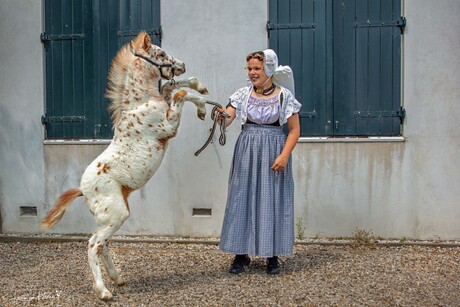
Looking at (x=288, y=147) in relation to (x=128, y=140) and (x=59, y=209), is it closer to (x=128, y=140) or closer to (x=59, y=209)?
(x=128, y=140)

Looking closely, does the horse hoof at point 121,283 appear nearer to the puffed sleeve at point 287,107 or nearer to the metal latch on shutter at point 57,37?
the puffed sleeve at point 287,107

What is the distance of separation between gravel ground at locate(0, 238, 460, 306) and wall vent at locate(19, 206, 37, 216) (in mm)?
477

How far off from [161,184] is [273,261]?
193 centimetres

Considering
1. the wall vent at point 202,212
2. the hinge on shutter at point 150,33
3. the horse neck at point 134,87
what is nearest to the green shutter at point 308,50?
the hinge on shutter at point 150,33

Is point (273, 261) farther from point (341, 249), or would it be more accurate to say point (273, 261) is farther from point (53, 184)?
point (53, 184)

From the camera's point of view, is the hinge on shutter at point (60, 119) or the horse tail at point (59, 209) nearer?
the horse tail at point (59, 209)

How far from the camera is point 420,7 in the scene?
604 centimetres

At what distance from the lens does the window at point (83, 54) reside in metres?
6.47

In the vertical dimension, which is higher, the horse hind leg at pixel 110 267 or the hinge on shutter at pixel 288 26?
the hinge on shutter at pixel 288 26

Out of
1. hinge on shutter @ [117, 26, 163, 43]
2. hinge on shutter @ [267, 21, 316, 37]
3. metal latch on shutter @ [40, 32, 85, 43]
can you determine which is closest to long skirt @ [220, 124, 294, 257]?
hinge on shutter @ [267, 21, 316, 37]

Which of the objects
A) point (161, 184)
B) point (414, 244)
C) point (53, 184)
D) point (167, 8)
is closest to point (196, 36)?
point (167, 8)

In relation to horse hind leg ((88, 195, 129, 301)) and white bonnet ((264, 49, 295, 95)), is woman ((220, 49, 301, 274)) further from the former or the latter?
A: horse hind leg ((88, 195, 129, 301))

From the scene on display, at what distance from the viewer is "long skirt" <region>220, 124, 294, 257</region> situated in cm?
477

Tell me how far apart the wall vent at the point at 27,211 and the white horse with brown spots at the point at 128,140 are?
8.47 ft
